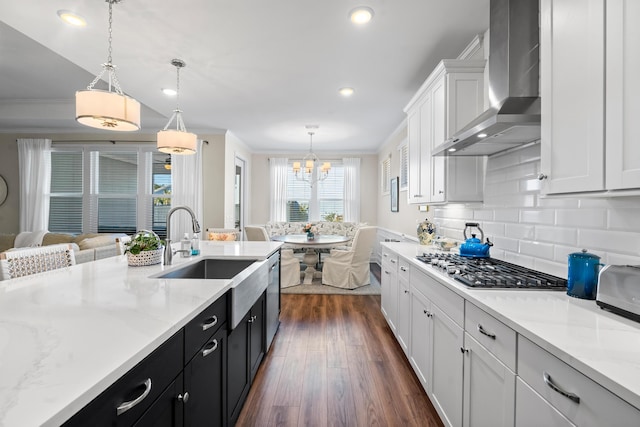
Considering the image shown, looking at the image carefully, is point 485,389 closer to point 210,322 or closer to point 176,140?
point 210,322

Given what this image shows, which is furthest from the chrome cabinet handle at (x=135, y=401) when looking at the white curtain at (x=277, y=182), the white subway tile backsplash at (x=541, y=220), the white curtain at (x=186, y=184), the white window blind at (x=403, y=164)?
the white curtain at (x=277, y=182)

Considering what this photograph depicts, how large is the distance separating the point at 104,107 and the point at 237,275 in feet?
4.47

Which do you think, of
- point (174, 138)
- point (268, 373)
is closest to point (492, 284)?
point (268, 373)

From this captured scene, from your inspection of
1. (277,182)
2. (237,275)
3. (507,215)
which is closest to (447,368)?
(507,215)

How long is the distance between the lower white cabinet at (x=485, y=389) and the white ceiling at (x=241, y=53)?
2.12m

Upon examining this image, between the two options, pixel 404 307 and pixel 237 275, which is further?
pixel 404 307

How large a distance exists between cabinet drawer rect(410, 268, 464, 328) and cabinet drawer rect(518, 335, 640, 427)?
1.41 feet

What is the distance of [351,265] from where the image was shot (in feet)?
14.6

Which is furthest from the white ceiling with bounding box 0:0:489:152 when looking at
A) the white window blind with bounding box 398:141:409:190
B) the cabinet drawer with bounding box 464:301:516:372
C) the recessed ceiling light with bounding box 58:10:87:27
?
the cabinet drawer with bounding box 464:301:516:372

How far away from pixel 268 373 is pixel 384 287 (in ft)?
4.94

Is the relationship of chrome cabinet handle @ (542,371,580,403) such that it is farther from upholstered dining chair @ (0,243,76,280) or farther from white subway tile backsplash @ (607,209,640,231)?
upholstered dining chair @ (0,243,76,280)

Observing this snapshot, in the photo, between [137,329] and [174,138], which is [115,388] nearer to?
[137,329]

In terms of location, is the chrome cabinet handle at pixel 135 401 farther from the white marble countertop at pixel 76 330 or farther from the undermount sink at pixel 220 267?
the undermount sink at pixel 220 267

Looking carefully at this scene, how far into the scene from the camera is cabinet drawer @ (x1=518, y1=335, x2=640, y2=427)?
26.1 inches
